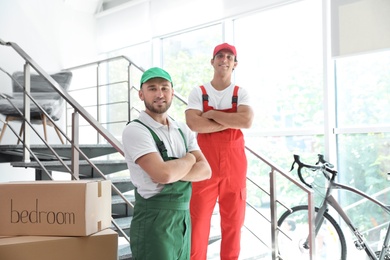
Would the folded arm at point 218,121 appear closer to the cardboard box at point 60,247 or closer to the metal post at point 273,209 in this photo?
the metal post at point 273,209

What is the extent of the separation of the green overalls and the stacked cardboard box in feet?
0.52

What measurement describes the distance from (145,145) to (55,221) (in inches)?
17.6

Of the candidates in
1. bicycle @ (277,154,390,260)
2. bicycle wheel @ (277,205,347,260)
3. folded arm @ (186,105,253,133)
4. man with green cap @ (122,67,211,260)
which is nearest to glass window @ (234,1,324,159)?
bicycle @ (277,154,390,260)

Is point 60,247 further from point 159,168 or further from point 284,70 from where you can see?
point 284,70

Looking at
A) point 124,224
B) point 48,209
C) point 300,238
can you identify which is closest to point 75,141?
point 124,224

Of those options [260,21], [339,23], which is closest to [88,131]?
[260,21]

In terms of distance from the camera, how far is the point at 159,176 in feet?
5.98

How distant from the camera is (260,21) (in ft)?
15.6

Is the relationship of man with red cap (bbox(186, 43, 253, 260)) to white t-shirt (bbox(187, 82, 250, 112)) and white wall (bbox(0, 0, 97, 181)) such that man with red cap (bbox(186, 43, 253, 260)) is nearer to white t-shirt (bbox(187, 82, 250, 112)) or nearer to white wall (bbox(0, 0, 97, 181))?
white t-shirt (bbox(187, 82, 250, 112))

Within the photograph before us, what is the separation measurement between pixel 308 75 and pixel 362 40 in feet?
2.09

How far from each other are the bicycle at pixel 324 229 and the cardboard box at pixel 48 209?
1.58 meters

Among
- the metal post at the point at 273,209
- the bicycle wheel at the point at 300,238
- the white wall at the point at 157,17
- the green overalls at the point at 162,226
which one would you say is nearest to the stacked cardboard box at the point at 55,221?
the green overalls at the point at 162,226

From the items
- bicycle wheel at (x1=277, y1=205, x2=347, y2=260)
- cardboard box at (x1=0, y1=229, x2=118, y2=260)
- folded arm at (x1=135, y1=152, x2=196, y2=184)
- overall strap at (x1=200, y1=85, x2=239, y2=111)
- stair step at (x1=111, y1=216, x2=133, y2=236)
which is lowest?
bicycle wheel at (x1=277, y1=205, x2=347, y2=260)

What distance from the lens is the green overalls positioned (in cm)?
181
